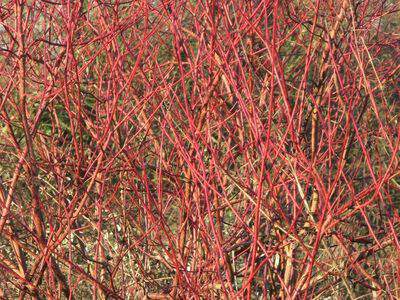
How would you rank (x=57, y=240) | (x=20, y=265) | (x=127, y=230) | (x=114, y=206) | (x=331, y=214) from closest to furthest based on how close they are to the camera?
(x=331, y=214) → (x=57, y=240) → (x=20, y=265) → (x=127, y=230) → (x=114, y=206)

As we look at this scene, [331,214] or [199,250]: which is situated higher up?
[331,214]

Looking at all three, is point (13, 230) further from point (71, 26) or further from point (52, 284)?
point (71, 26)

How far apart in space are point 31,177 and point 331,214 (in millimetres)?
1083

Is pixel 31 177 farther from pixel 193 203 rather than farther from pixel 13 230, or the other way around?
pixel 193 203

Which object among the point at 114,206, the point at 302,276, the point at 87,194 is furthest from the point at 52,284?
the point at 114,206

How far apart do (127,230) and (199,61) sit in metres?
1.06

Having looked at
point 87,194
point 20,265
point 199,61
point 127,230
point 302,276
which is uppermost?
point 199,61

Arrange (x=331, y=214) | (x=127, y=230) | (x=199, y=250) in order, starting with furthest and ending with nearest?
1. (x=127, y=230)
2. (x=199, y=250)
3. (x=331, y=214)

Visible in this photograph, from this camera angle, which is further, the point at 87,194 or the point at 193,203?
the point at 193,203

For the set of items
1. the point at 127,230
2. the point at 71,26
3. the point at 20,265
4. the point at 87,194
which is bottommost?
the point at 127,230

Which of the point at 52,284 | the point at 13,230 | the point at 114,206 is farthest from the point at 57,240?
the point at 114,206

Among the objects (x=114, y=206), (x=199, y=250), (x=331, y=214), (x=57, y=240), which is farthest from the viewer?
(x=114, y=206)

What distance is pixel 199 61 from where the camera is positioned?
9.91 feet

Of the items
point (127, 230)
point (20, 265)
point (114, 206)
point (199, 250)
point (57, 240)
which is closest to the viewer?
point (57, 240)
